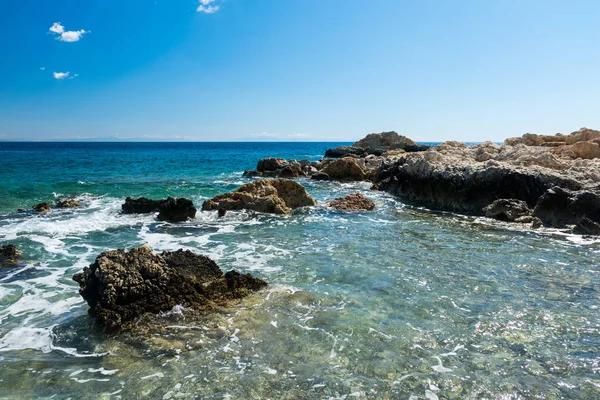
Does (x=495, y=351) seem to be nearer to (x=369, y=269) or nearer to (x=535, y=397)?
(x=535, y=397)

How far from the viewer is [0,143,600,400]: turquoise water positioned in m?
4.94

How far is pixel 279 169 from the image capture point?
125 ft

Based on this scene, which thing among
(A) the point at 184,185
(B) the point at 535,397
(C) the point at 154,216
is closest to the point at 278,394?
(B) the point at 535,397

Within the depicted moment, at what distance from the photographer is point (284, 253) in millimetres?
11094

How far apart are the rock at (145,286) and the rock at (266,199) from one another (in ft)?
32.0

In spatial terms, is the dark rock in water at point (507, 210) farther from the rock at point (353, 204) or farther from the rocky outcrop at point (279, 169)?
the rocky outcrop at point (279, 169)

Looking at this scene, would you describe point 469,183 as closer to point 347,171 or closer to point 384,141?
point 347,171

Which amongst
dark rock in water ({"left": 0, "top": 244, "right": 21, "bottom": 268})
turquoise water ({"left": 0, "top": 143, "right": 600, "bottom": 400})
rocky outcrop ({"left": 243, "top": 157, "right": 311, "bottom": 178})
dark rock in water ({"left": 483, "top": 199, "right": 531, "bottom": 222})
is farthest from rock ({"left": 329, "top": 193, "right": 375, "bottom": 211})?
rocky outcrop ({"left": 243, "top": 157, "right": 311, "bottom": 178})

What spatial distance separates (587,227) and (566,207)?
1423mm

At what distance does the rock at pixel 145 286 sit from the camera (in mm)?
6566

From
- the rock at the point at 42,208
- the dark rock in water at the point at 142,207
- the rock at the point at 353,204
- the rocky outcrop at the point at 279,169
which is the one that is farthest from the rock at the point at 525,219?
the rocky outcrop at the point at 279,169

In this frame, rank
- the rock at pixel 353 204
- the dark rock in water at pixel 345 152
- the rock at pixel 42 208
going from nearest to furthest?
the rock at pixel 42 208 → the rock at pixel 353 204 → the dark rock in water at pixel 345 152

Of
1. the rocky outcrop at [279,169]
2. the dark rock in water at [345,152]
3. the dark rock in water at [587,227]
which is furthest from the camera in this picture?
the dark rock in water at [345,152]

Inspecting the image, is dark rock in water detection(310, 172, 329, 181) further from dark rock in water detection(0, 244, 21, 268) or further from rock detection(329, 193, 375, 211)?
dark rock in water detection(0, 244, 21, 268)
